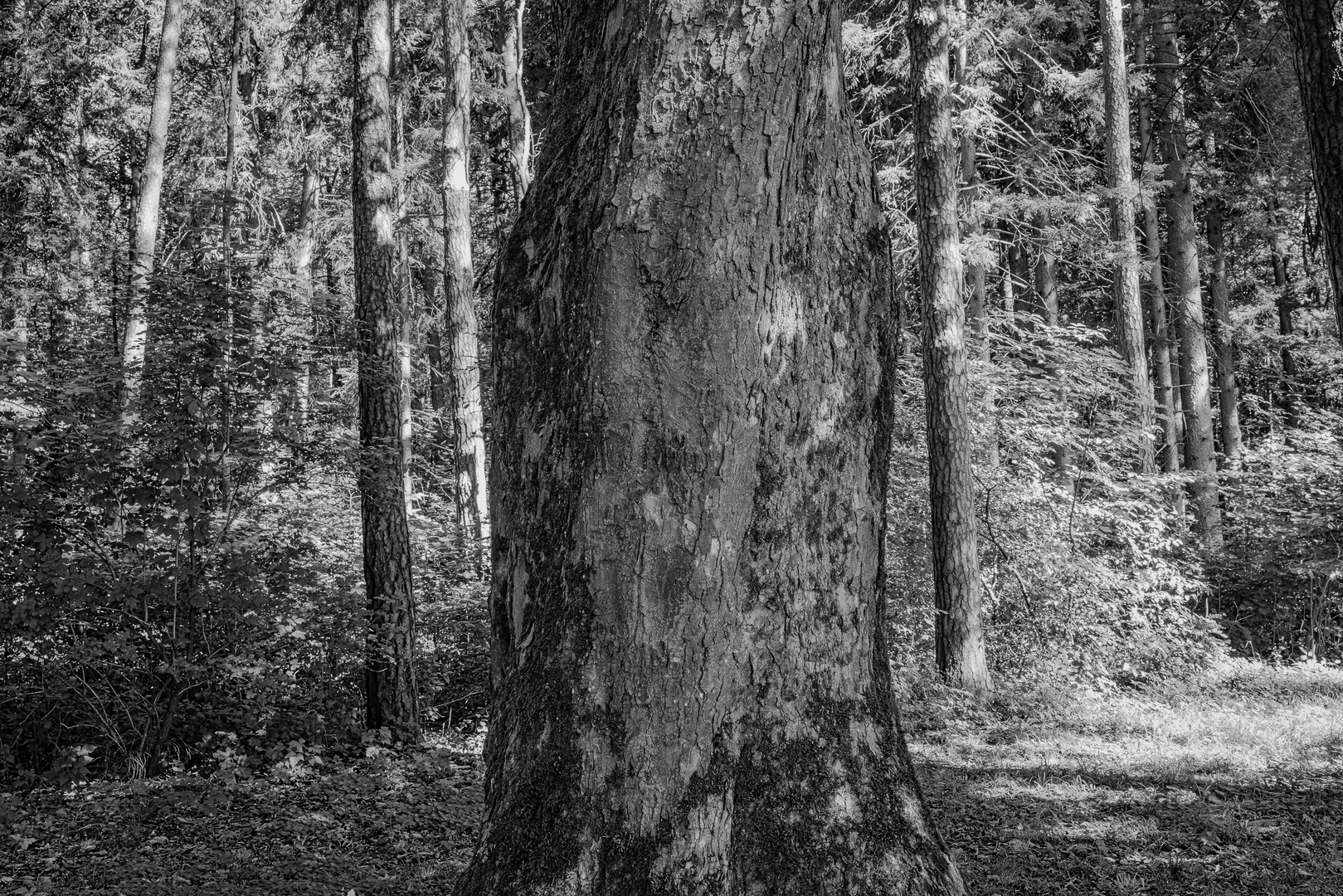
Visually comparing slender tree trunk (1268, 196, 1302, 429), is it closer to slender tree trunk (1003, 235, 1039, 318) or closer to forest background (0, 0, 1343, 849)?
forest background (0, 0, 1343, 849)

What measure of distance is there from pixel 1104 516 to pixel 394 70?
14.4 meters

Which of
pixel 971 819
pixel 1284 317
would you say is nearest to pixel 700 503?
pixel 971 819

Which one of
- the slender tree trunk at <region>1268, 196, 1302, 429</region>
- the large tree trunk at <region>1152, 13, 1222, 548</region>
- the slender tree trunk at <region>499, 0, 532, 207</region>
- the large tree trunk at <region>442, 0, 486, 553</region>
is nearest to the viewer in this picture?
the large tree trunk at <region>442, 0, 486, 553</region>

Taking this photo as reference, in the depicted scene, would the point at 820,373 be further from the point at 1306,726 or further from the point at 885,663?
the point at 1306,726

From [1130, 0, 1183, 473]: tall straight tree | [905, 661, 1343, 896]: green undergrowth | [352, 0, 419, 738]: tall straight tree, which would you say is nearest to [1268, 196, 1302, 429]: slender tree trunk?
[1130, 0, 1183, 473]: tall straight tree

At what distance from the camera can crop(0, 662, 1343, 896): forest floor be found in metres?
4.61

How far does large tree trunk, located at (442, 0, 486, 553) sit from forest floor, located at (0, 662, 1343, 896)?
18.4ft

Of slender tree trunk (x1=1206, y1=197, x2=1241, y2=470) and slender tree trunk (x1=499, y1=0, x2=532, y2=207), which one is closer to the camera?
slender tree trunk (x1=499, y1=0, x2=532, y2=207)

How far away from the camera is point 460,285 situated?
1350 centimetres

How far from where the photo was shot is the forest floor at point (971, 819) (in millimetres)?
4609

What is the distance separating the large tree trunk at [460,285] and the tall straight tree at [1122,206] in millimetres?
9200

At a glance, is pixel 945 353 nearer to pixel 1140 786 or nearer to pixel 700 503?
pixel 1140 786

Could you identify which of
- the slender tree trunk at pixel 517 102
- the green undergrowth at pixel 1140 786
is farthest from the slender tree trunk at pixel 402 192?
the green undergrowth at pixel 1140 786

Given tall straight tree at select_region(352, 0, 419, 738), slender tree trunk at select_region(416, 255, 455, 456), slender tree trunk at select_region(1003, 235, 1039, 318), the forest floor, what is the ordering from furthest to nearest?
slender tree trunk at select_region(1003, 235, 1039, 318)
slender tree trunk at select_region(416, 255, 455, 456)
tall straight tree at select_region(352, 0, 419, 738)
the forest floor
